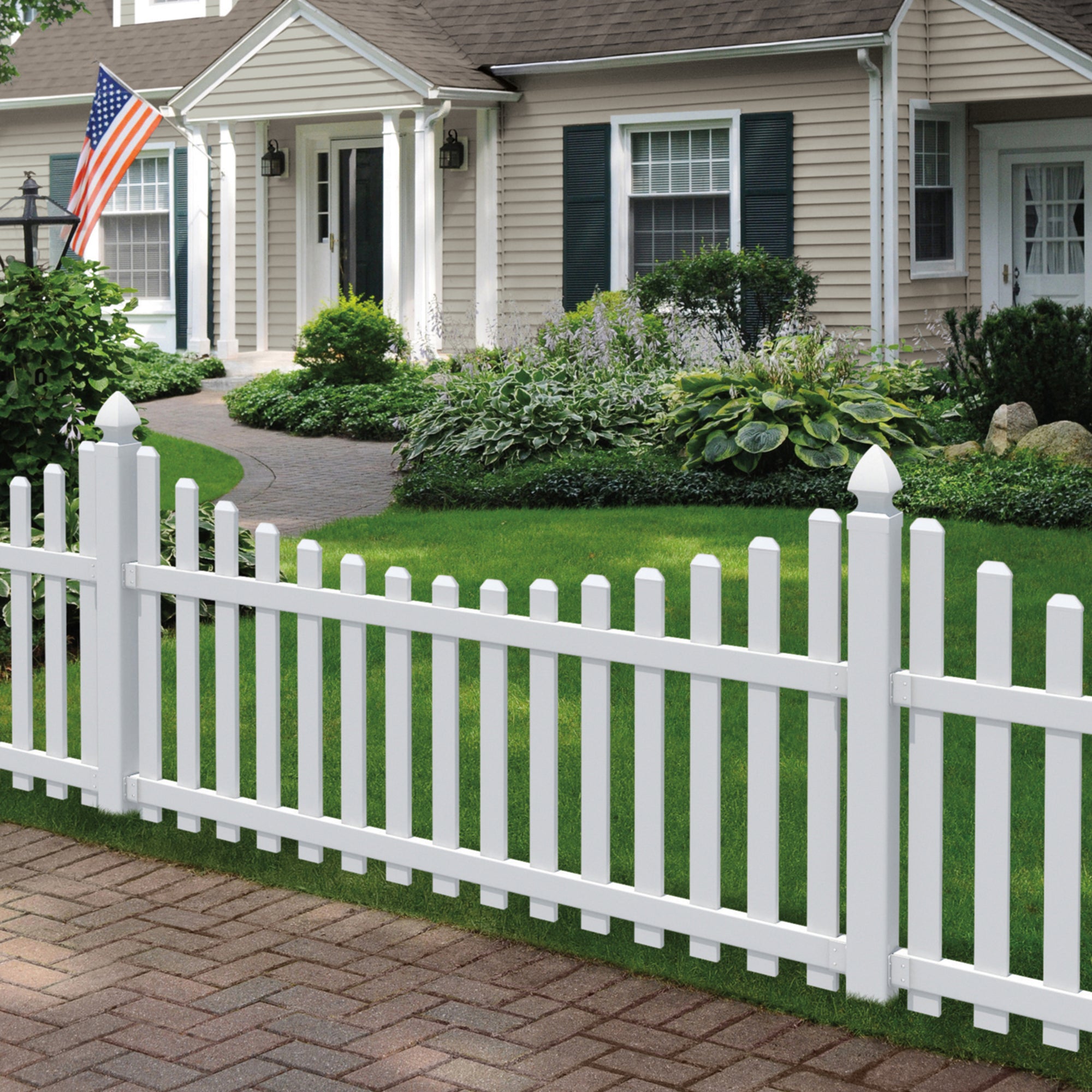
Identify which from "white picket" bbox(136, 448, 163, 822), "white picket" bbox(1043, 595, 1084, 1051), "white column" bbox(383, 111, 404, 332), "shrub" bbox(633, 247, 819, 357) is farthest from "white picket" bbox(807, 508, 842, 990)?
"white column" bbox(383, 111, 404, 332)

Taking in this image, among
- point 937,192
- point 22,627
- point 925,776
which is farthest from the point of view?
point 937,192

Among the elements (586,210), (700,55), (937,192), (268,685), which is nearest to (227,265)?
(586,210)

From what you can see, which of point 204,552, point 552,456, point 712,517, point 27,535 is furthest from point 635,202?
point 27,535

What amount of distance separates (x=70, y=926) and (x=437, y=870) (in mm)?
969

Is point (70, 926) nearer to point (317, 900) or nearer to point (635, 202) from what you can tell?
point (317, 900)

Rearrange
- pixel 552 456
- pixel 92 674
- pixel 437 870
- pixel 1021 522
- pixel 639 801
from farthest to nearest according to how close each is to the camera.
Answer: pixel 552 456 < pixel 1021 522 < pixel 92 674 < pixel 437 870 < pixel 639 801

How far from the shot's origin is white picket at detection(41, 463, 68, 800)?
5207 mm

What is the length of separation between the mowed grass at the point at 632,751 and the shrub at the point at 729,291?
515 centimetres

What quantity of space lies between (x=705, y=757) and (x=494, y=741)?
1.98ft

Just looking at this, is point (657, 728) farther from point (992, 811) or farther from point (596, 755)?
point (992, 811)

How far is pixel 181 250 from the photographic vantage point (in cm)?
2039

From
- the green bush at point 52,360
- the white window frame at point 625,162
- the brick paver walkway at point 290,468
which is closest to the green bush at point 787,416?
the brick paver walkway at point 290,468

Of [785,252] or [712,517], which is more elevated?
[785,252]

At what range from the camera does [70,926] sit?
440 centimetres
